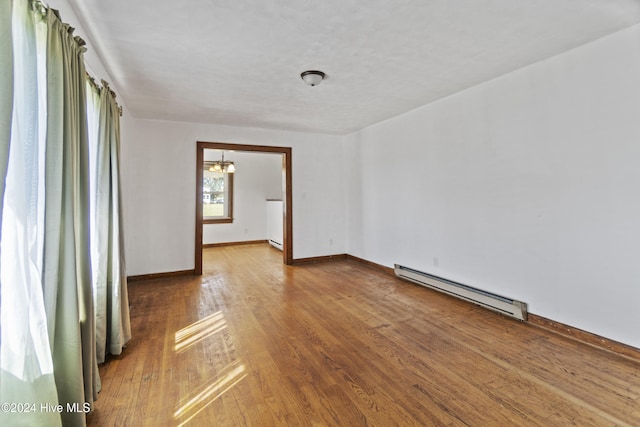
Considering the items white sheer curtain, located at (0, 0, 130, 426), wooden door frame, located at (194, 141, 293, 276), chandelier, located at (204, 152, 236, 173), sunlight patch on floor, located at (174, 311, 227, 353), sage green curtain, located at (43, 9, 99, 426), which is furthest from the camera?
chandelier, located at (204, 152, 236, 173)

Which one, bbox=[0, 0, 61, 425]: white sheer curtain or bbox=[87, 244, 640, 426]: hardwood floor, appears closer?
bbox=[0, 0, 61, 425]: white sheer curtain

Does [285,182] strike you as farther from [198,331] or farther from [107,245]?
[107,245]

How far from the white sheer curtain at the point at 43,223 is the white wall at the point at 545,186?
11.7ft

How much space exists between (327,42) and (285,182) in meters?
3.29

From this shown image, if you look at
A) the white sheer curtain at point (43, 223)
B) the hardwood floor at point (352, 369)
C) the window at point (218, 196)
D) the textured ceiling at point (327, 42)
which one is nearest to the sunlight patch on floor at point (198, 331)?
the hardwood floor at point (352, 369)

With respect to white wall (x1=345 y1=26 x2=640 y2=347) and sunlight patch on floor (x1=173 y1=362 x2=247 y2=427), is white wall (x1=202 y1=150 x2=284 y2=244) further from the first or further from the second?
sunlight patch on floor (x1=173 y1=362 x2=247 y2=427)

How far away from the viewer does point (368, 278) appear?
14.7 feet

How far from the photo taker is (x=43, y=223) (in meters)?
1.33

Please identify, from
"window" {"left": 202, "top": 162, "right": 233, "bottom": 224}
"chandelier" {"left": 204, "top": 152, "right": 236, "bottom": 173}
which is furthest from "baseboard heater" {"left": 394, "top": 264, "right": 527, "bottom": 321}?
"window" {"left": 202, "top": 162, "right": 233, "bottom": 224}

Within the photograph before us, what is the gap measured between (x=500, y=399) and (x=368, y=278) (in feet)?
9.00

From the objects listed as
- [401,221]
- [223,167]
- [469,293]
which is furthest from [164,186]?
[469,293]

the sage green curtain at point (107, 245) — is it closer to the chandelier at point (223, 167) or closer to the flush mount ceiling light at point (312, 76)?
the flush mount ceiling light at point (312, 76)

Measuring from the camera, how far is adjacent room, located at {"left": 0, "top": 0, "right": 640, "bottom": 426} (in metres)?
1.37

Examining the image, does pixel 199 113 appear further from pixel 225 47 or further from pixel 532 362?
pixel 532 362
